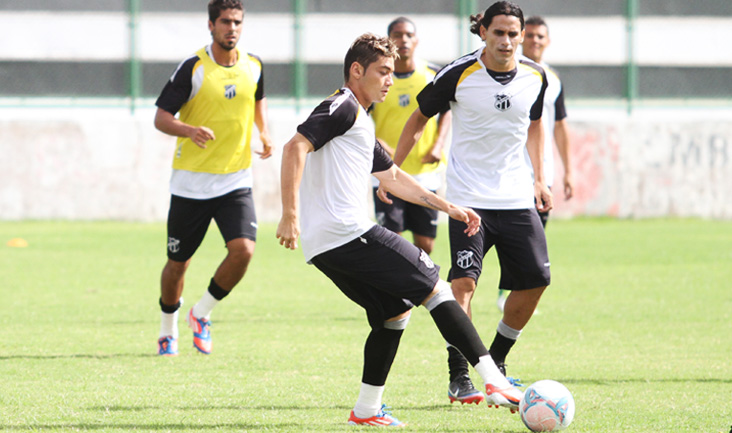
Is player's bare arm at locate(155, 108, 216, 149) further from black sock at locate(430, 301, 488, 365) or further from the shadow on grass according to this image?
black sock at locate(430, 301, 488, 365)

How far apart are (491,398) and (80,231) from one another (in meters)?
13.3

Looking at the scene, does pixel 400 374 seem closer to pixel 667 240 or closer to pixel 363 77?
pixel 363 77

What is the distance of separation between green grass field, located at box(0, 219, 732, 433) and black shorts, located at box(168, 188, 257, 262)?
31.3 inches

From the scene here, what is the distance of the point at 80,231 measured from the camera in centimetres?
1720

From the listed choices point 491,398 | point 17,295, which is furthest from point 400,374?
point 17,295

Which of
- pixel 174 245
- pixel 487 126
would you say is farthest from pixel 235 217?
pixel 487 126

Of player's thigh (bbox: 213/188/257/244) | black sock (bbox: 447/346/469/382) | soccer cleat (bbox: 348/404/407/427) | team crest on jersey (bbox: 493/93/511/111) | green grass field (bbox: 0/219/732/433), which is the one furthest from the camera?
player's thigh (bbox: 213/188/257/244)

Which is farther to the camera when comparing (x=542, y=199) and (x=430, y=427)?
(x=542, y=199)

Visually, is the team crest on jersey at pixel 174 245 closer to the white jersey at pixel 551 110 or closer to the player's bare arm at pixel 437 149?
the player's bare arm at pixel 437 149

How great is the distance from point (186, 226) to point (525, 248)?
2.65 m

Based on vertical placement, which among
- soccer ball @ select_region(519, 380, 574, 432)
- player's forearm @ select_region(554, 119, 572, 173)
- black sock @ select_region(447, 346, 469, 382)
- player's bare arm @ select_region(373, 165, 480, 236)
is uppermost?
player's bare arm @ select_region(373, 165, 480, 236)

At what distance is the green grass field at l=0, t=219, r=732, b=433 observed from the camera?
5570 mm

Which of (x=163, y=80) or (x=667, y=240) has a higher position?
(x=163, y=80)

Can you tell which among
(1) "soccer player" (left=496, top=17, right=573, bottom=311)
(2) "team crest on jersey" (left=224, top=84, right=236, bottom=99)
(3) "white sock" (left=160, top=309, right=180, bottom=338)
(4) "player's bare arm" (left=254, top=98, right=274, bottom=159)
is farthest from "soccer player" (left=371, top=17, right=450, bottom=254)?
(3) "white sock" (left=160, top=309, right=180, bottom=338)
